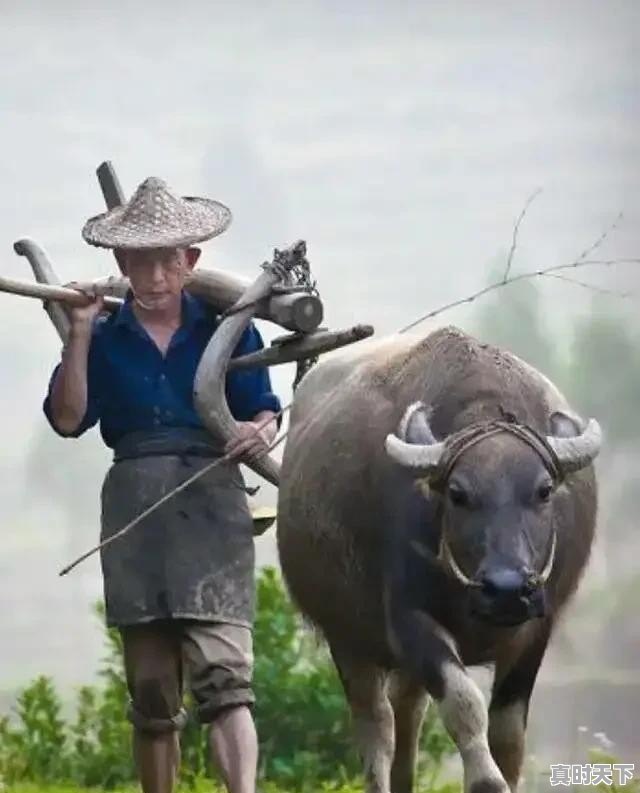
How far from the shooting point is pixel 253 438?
6598mm

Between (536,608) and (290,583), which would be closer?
(536,608)

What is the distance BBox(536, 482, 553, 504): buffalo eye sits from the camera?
6.22 metres

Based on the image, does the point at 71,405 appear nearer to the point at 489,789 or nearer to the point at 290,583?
the point at 290,583

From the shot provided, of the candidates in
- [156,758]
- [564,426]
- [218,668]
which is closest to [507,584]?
[564,426]

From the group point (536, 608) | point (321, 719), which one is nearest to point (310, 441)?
point (536, 608)

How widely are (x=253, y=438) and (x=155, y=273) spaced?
20.1 inches

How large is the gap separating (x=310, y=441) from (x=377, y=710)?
0.81 metres

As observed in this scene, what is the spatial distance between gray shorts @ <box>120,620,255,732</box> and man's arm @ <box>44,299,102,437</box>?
0.57 m

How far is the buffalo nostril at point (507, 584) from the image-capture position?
600 cm

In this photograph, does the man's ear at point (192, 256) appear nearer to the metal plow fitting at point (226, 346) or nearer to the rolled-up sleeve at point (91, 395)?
the metal plow fitting at point (226, 346)

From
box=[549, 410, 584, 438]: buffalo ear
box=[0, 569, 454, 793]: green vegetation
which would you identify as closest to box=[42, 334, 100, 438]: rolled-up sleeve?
→ box=[549, 410, 584, 438]: buffalo ear

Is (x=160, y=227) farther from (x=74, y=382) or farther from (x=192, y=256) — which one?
(x=74, y=382)

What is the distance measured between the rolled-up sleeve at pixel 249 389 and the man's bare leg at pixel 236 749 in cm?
81

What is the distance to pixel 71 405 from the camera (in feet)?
21.7
